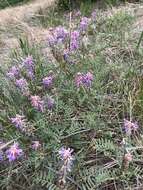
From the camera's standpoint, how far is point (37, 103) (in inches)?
83.0

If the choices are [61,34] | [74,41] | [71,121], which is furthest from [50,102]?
[61,34]

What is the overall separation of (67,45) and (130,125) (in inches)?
37.0

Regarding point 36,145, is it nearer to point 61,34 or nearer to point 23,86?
point 23,86

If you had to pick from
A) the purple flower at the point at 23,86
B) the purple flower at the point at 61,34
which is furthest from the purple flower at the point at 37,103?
the purple flower at the point at 61,34

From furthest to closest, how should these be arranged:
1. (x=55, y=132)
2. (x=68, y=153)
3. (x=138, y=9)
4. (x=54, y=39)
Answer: (x=138, y=9)
(x=54, y=39)
(x=55, y=132)
(x=68, y=153)

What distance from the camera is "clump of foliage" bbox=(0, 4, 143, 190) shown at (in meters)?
2.05

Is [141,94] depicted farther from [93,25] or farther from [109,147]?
[93,25]

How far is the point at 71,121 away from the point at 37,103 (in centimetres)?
26

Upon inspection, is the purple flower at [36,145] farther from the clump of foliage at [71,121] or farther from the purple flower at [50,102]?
the purple flower at [50,102]

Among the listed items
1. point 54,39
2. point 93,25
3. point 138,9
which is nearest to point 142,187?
point 54,39

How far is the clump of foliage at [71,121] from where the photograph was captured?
2.05 meters

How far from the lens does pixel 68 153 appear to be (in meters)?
1.74

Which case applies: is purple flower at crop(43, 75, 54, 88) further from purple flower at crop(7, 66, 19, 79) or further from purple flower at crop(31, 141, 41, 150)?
purple flower at crop(31, 141, 41, 150)

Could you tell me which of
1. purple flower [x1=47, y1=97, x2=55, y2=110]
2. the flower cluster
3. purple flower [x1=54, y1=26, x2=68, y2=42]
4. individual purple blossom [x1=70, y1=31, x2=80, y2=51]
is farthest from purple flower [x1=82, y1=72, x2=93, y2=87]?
purple flower [x1=54, y1=26, x2=68, y2=42]
